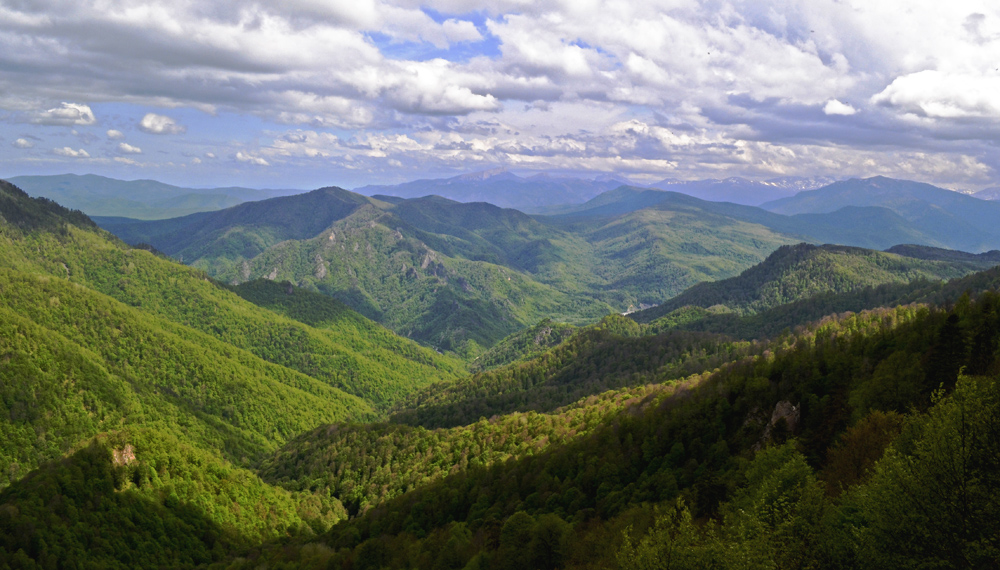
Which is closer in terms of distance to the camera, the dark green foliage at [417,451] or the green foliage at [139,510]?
the green foliage at [139,510]

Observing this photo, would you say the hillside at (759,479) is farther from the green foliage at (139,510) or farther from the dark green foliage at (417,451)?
the green foliage at (139,510)

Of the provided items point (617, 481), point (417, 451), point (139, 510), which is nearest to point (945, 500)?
point (617, 481)

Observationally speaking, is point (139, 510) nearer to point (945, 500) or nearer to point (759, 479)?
point (759, 479)

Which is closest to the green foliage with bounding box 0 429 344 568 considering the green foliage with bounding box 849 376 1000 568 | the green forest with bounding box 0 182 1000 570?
the green forest with bounding box 0 182 1000 570

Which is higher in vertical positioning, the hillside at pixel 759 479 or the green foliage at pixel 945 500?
the green foliage at pixel 945 500

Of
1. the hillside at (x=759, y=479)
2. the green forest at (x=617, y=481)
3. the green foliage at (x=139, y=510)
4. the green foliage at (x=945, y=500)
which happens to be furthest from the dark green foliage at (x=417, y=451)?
the green foliage at (x=945, y=500)

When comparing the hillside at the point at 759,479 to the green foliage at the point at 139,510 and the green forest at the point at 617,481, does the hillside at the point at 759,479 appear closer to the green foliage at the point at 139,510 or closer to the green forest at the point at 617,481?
the green forest at the point at 617,481

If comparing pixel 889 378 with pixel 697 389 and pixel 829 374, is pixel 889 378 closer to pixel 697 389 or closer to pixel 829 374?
pixel 829 374

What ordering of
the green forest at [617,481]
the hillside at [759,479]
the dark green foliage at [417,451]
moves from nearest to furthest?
1. the hillside at [759,479]
2. the green forest at [617,481]
3. the dark green foliage at [417,451]

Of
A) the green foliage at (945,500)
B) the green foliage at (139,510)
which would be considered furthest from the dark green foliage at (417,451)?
the green foliage at (945,500)

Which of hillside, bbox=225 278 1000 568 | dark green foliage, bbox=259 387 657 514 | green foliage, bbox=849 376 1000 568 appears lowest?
dark green foliage, bbox=259 387 657 514

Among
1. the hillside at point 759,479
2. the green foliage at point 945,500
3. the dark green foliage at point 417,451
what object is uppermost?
the green foliage at point 945,500

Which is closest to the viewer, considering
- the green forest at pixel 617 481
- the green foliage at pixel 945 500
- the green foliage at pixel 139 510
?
the green foliage at pixel 945 500

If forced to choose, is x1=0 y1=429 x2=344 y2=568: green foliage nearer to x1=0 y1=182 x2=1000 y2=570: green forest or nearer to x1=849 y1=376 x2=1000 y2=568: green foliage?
x1=0 y1=182 x2=1000 y2=570: green forest
